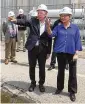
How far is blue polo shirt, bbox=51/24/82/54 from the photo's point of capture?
755 centimetres

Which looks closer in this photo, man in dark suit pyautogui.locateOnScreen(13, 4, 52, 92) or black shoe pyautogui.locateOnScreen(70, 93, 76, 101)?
black shoe pyautogui.locateOnScreen(70, 93, 76, 101)

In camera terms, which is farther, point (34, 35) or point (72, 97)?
point (34, 35)

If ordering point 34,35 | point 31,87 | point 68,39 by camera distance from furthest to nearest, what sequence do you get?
1. point 31,87
2. point 34,35
3. point 68,39

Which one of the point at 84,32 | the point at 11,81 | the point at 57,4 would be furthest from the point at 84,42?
the point at 11,81

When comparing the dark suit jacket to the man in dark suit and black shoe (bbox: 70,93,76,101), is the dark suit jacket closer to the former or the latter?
the man in dark suit

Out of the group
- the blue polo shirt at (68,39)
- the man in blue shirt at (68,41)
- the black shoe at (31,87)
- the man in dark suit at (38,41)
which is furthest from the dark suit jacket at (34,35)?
the black shoe at (31,87)

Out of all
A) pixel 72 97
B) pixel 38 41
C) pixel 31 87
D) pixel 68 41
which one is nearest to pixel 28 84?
pixel 31 87

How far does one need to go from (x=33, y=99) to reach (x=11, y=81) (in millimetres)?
1742

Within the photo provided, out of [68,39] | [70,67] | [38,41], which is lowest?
[70,67]

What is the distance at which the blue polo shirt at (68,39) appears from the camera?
755 centimetres

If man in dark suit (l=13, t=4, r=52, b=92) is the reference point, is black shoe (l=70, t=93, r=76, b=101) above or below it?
below

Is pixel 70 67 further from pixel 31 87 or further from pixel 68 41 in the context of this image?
pixel 31 87

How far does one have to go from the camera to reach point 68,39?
756 centimetres

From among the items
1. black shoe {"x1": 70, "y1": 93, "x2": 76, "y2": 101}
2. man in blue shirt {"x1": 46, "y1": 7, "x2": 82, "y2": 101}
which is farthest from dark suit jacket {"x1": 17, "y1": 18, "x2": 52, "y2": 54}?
Result: black shoe {"x1": 70, "y1": 93, "x2": 76, "y2": 101}
